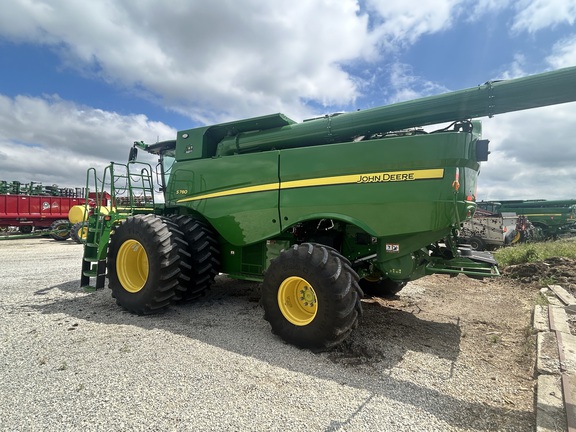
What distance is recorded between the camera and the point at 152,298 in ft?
17.0

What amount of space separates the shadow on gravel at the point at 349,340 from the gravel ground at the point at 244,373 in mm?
16

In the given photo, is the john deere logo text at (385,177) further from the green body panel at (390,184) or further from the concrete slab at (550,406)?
the concrete slab at (550,406)

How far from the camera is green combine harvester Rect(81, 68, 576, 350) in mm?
3996

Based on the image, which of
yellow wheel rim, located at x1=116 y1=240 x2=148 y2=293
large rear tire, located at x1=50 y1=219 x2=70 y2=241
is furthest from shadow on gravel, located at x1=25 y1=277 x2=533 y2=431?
large rear tire, located at x1=50 y1=219 x2=70 y2=241

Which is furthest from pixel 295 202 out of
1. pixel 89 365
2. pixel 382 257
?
pixel 89 365

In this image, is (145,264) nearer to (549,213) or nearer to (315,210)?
(315,210)

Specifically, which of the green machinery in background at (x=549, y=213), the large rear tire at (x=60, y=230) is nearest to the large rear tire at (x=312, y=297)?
the large rear tire at (x=60, y=230)

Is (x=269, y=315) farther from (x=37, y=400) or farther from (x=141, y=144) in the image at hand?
(x=141, y=144)

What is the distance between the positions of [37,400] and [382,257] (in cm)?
379

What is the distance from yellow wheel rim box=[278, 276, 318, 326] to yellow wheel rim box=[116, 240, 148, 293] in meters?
2.56

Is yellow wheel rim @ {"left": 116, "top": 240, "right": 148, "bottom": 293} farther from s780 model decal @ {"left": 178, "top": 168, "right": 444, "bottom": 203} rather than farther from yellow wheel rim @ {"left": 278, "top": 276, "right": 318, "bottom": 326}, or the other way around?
yellow wheel rim @ {"left": 278, "top": 276, "right": 318, "bottom": 326}

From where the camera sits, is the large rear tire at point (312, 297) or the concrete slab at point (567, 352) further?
the large rear tire at point (312, 297)

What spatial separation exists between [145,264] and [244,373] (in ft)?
10.7

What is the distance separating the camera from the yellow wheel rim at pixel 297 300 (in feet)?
14.2
